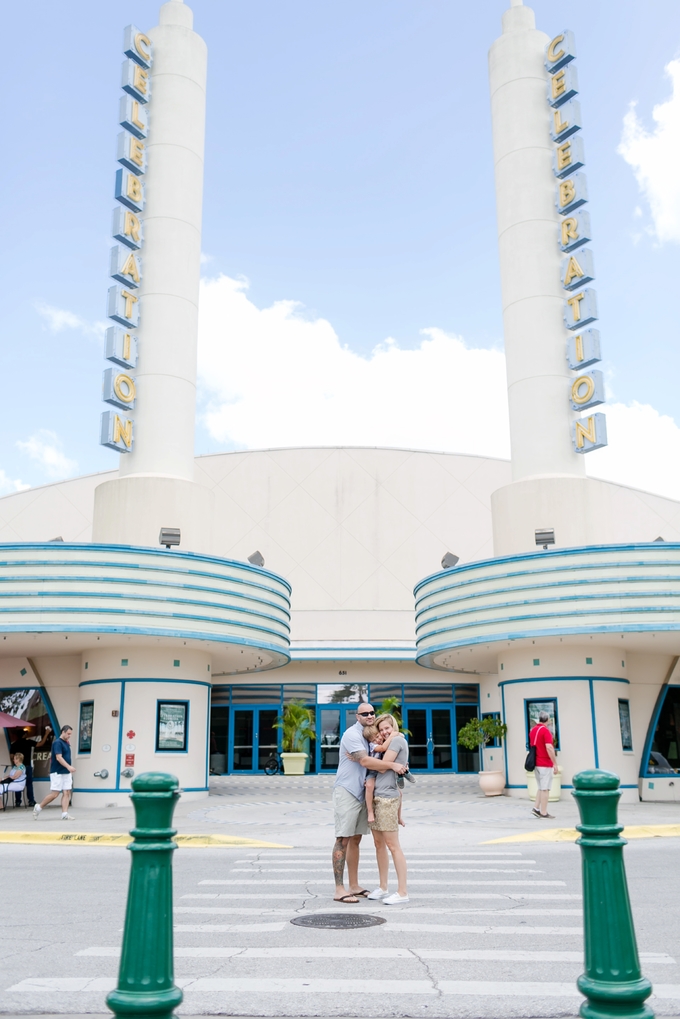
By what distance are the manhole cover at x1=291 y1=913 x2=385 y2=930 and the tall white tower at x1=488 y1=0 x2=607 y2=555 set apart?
59.6 ft

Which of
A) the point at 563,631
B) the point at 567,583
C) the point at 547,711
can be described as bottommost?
the point at 547,711

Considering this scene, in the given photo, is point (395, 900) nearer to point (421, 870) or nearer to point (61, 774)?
point (421, 870)

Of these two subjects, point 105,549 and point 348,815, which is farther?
point 105,549

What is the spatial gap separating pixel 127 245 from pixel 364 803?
21.6 metres

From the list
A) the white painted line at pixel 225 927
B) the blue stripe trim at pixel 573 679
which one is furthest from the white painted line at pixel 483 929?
the blue stripe trim at pixel 573 679

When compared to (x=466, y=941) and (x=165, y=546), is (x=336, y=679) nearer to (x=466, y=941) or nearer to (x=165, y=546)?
(x=165, y=546)

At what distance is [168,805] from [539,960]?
13.1 ft

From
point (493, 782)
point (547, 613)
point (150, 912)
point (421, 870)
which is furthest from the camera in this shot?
point (493, 782)

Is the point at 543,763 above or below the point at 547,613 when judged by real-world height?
below

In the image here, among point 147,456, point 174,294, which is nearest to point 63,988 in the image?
point 147,456

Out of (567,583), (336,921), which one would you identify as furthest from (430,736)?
(336,921)

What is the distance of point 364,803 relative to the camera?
9.48m

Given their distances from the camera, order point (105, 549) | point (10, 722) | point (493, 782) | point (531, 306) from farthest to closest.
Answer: point (531, 306) → point (493, 782) → point (10, 722) → point (105, 549)

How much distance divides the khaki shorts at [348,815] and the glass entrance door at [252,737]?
2800 centimetres
